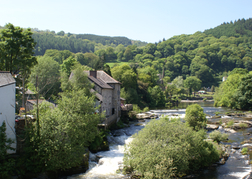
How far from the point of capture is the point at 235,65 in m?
A: 200

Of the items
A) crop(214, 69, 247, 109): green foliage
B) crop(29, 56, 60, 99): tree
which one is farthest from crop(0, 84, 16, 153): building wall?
crop(214, 69, 247, 109): green foliage

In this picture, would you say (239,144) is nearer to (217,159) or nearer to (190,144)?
(217,159)

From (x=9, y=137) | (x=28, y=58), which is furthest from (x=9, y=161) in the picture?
(x=28, y=58)

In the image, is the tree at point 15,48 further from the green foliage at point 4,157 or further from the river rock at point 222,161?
the river rock at point 222,161

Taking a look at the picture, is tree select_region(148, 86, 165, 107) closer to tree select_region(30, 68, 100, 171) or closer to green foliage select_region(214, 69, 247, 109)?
green foliage select_region(214, 69, 247, 109)

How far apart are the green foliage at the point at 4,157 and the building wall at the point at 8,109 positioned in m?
0.71

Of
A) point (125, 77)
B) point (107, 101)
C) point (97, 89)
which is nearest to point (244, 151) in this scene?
point (107, 101)

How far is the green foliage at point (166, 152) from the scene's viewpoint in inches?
707

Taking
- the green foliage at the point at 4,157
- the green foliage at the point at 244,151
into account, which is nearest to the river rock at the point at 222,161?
the green foliage at the point at 244,151

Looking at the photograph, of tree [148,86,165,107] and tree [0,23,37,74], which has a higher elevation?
tree [0,23,37,74]

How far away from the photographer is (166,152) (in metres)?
18.6

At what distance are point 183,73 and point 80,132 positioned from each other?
7030 inches

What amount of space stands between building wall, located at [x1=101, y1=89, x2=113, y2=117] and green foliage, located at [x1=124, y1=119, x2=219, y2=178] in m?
19.6

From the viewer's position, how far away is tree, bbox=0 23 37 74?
28.4 m
